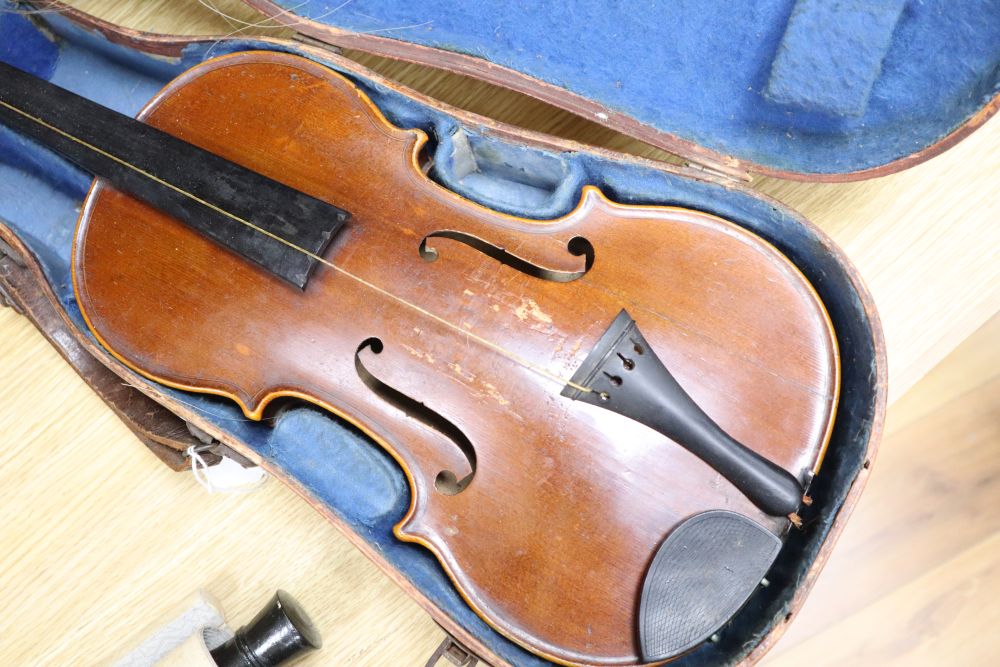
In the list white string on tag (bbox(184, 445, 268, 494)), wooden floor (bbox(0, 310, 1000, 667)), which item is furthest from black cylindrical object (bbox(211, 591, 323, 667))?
white string on tag (bbox(184, 445, 268, 494))

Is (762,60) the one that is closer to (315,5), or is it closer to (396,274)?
(396,274)

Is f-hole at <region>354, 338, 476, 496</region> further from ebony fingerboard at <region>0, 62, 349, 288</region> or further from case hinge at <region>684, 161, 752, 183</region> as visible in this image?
case hinge at <region>684, 161, 752, 183</region>

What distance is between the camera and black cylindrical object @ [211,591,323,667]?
1582 millimetres

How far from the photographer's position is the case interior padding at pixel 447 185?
50.9 inches

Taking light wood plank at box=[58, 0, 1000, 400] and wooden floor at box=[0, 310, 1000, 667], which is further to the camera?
wooden floor at box=[0, 310, 1000, 667]

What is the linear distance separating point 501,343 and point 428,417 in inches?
7.4

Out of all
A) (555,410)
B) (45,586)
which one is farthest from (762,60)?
(45,586)

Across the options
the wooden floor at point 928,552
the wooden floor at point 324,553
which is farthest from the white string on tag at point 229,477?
the wooden floor at point 928,552

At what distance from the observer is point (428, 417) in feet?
4.26

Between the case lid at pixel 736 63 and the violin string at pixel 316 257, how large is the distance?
425 mm

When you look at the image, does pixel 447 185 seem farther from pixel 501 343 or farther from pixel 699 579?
pixel 699 579

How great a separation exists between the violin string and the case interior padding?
251mm

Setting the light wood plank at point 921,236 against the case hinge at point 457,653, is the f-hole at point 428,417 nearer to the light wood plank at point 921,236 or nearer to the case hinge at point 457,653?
the case hinge at point 457,653

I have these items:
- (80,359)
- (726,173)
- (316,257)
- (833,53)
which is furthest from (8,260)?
(833,53)
